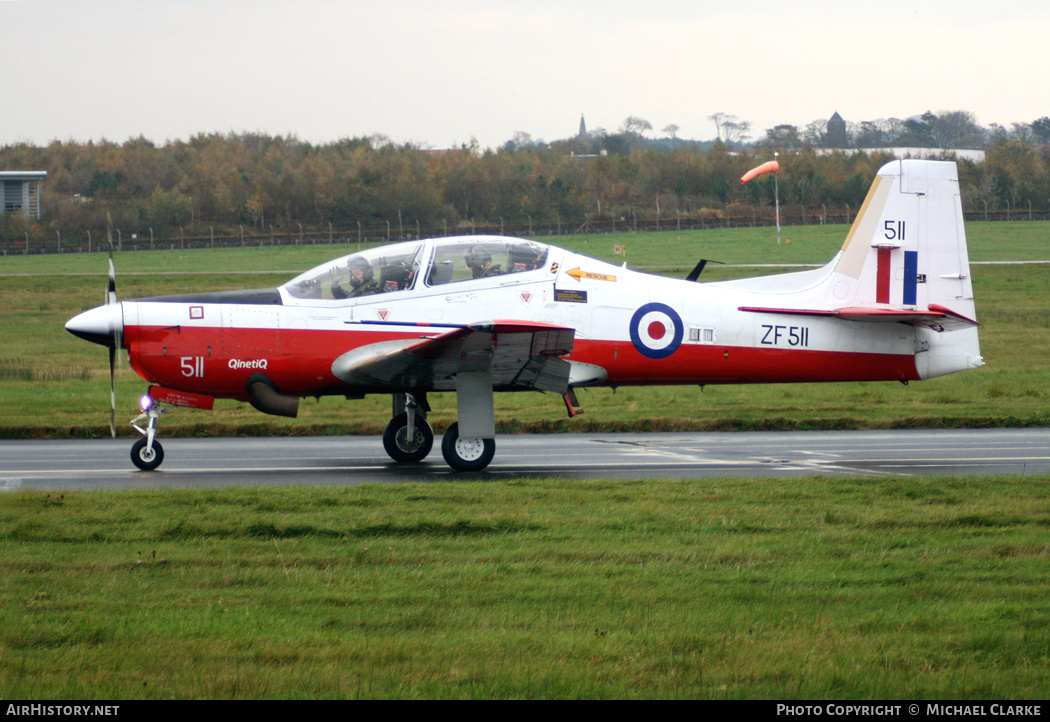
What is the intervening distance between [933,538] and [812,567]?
1508 millimetres

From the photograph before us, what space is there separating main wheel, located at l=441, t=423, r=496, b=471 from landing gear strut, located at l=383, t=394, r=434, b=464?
3.42ft

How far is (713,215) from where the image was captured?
74.2 m

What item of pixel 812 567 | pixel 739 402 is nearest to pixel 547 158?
pixel 739 402

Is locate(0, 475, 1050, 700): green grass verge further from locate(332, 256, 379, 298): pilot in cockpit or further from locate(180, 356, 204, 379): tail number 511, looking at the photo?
locate(332, 256, 379, 298): pilot in cockpit

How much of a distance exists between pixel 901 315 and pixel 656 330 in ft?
10.8

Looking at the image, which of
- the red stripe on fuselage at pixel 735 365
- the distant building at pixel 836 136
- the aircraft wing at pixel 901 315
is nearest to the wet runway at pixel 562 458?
the red stripe on fuselage at pixel 735 365

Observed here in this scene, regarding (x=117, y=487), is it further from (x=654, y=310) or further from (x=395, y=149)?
(x=395, y=149)

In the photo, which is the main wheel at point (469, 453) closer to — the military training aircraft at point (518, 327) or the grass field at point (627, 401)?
the military training aircraft at point (518, 327)

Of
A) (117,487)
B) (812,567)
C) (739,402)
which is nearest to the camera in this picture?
(812,567)

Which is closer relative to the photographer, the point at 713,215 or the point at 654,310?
the point at 654,310

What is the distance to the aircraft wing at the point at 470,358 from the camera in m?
11.2

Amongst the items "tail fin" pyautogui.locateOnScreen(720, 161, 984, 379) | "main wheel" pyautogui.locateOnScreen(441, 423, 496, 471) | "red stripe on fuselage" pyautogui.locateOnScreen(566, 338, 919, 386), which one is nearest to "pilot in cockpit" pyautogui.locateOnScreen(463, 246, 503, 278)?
"red stripe on fuselage" pyautogui.locateOnScreen(566, 338, 919, 386)

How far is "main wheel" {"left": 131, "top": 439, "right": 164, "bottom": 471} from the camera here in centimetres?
1215

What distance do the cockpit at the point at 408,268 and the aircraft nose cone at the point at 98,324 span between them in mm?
2024
